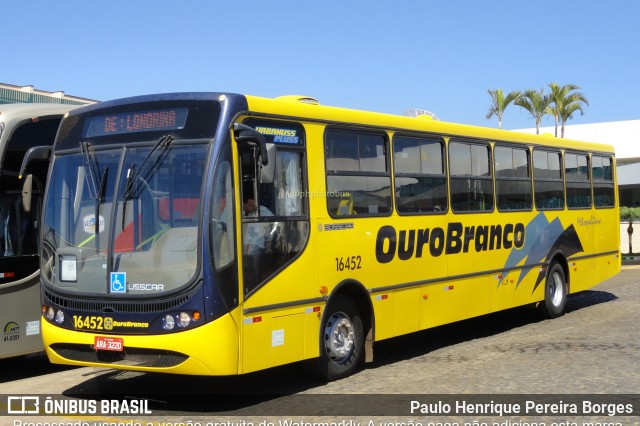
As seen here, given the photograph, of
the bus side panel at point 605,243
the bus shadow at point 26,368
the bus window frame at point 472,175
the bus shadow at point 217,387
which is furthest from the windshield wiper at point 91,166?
the bus side panel at point 605,243

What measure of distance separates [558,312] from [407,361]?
16.7ft

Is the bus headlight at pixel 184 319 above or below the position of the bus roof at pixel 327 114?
below

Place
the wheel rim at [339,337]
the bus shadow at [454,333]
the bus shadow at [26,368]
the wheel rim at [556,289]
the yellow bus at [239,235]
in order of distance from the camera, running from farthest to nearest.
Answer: the wheel rim at [556,289]
the bus shadow at [454,333]
the bus shadow at [26,368]
the wheel rim at [339,337]
the yellow bus at [239,235]

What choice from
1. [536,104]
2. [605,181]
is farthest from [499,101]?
[605,181]

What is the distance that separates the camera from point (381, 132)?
10570mm

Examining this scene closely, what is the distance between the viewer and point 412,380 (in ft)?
31.3

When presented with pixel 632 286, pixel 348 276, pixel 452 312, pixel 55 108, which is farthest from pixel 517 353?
pixel 632 286

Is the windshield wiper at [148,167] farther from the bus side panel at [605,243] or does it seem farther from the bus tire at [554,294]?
the bus side panel at [605,243]

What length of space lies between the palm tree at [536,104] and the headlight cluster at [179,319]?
3913cm

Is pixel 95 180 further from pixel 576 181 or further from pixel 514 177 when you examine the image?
pixel 576 181

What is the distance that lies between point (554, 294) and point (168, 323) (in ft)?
28.9

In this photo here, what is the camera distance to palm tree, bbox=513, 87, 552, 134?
4500cm

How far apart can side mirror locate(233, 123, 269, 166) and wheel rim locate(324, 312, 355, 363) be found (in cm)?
228

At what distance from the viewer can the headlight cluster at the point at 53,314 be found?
28.3 ft
